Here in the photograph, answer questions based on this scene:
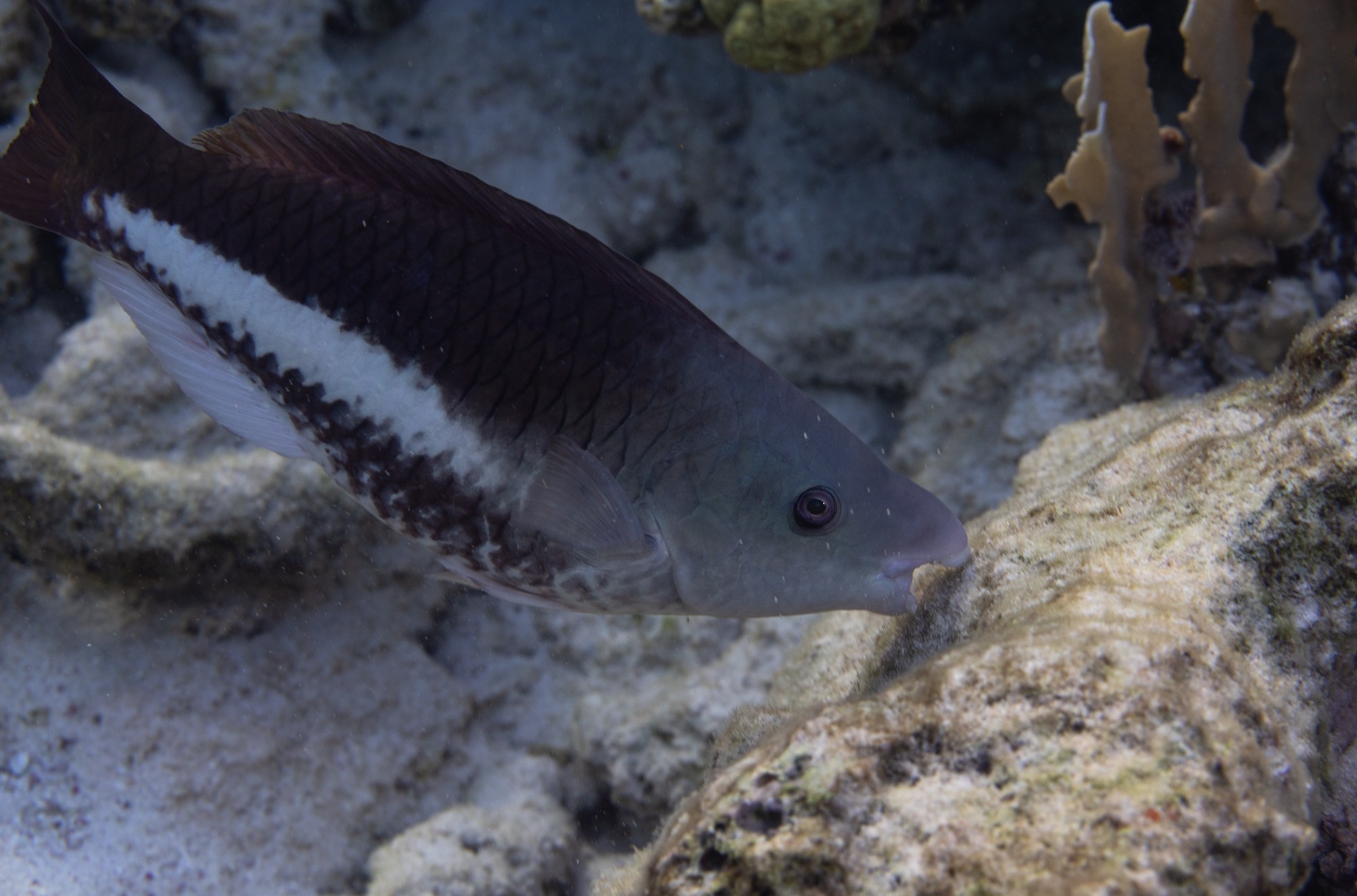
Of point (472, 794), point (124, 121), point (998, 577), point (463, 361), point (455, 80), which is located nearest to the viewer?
point (998, 577)

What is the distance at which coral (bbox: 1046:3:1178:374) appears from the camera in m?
3.40

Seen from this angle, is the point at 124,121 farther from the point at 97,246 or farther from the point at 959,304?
the point at 959,304

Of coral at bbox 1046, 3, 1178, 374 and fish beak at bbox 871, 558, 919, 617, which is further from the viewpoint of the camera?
coral at bbox 1046, 3, 1178, 374

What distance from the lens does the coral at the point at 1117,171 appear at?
3398mm

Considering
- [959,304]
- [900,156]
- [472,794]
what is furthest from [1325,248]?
[472,794]

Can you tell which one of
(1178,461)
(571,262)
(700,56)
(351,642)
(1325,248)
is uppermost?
(700,56)

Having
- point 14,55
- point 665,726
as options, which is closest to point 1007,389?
point 665,726

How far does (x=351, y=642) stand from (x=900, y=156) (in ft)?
15.3

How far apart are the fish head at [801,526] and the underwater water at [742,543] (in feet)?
0.12

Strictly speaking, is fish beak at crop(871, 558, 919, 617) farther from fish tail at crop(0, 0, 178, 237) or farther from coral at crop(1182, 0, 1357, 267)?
coral at crop(1182, 0, 1357, 267)

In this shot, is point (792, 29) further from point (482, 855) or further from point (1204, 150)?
point (482, 855)

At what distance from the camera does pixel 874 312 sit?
5059 mm

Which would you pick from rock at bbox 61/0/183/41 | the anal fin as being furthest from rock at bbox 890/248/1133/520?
rock at bbox 61/0/183/41

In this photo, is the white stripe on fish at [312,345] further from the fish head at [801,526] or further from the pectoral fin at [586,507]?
the fish head at [801,526]
